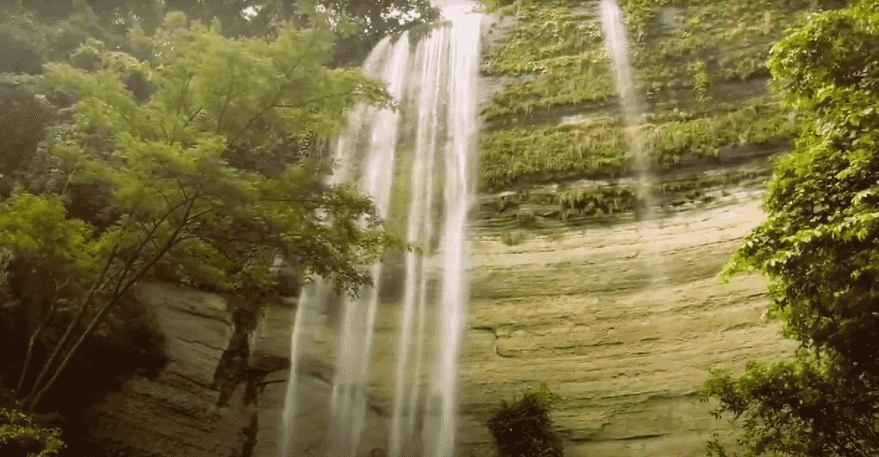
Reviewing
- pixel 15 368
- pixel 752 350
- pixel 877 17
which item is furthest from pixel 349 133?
pixel 877 17

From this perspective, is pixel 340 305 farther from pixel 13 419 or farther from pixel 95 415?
pixel 13 419

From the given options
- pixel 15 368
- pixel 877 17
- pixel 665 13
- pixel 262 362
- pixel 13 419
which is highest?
pixel 665 13

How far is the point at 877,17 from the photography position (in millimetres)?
5000

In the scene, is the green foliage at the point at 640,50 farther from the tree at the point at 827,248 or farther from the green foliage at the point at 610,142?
the tree at the point at 827,248

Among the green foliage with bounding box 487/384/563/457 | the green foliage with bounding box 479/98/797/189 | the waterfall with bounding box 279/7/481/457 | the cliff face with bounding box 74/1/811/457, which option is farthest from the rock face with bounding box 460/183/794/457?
the green foliage with bounding box 479/98/797/189

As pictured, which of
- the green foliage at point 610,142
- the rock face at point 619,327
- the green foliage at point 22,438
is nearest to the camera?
the green foliage at point 22,438

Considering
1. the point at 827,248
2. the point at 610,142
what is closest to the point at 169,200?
the point at 827,248

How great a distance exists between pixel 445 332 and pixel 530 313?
152 cm

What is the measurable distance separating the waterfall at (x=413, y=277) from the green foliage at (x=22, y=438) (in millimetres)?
4314

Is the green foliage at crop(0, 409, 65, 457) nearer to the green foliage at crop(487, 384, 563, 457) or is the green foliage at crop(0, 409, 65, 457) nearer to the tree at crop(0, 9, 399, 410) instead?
the tree at crop(0, 9, 399, 410)

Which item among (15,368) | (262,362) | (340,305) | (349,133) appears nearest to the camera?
(15,368)

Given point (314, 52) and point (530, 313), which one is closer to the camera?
point (314, 52)

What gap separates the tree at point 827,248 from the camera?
4777mm

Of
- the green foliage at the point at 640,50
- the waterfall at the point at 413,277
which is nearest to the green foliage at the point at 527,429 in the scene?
the waterfall at the point at 413,277
